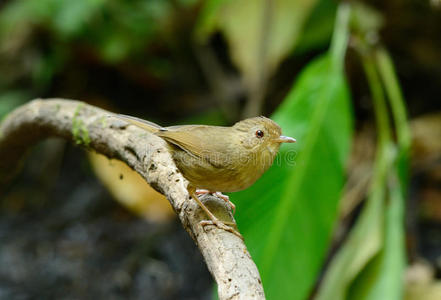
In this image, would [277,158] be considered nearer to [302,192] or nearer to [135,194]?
[302,192]

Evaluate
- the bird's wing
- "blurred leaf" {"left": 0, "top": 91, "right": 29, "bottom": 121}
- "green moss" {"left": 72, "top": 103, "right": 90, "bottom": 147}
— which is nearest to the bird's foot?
the bird's wing

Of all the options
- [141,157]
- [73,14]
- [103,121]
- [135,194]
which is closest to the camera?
[141,157]

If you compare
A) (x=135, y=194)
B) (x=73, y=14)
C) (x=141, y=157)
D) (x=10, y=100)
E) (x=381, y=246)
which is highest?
(x=73, y=14)

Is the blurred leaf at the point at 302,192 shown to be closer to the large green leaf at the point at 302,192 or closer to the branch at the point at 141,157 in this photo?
the large green leaf at the point at 302,192

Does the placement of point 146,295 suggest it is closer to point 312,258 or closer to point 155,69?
point 312,258

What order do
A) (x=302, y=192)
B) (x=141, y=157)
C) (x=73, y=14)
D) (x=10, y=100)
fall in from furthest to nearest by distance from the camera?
(x=10, y=100) < (x=73, y=14) < (x=302, y=192) < (x=141, y=157)

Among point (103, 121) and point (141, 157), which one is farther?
point (103, 121)

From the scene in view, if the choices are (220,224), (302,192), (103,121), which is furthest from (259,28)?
(220,224)

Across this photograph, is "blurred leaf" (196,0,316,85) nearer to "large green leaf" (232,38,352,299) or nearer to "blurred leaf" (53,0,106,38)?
"large green leaf" (232,38,352,299)
